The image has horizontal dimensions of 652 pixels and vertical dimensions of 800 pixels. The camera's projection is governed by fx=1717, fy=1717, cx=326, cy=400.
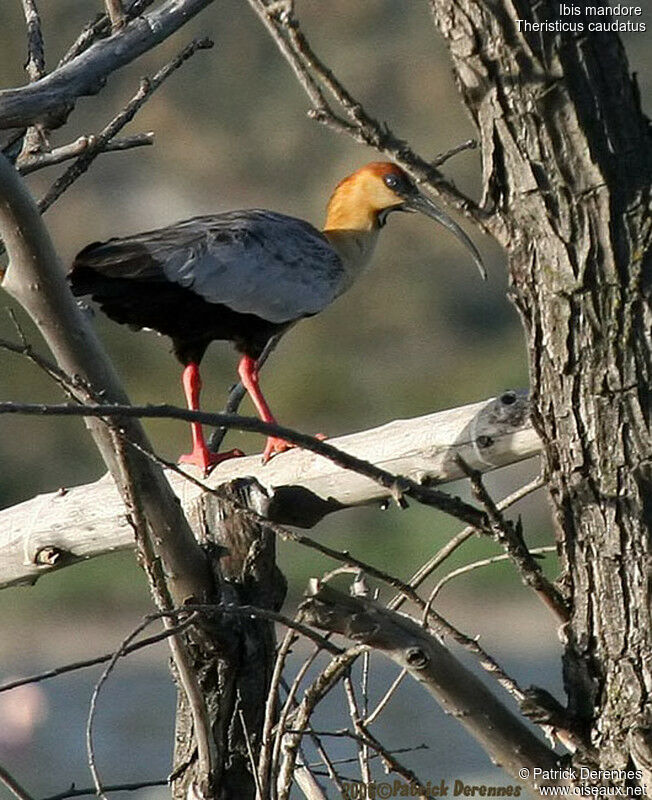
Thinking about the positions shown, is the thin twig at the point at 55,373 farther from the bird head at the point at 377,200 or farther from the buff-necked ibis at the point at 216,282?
the bird head at the point at 377,200

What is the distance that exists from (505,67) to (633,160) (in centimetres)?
16

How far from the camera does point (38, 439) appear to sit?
44.1 feet

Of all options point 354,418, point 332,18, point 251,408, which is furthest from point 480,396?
point 332,18

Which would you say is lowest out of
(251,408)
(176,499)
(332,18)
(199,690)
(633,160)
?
(199,690)

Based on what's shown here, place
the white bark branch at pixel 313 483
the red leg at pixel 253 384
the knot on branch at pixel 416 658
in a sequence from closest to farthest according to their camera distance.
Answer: the knot on branch at pixel 416 658
the white bark branch at pixel 313 483
the red leg at pixel 253 384

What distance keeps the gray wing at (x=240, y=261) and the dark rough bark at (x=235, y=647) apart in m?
1.08

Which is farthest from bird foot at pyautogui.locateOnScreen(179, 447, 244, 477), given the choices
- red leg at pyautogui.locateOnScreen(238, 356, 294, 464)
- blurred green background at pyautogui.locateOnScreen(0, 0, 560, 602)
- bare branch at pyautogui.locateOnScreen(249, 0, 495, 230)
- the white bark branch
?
blurred green background at pyautogui.locateOnScreen(0, 0, 560, 602)

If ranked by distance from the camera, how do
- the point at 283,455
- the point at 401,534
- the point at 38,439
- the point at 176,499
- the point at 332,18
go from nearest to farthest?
the point at 176,499 < the point at 283,455 < the point at 401,534 < the point at 38,439 < the point at 332,18

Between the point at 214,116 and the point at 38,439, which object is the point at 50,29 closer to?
the point at 214,116

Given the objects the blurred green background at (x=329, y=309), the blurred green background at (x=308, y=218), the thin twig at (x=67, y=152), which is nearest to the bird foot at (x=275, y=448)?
the thin twig at (x=67, y=152)

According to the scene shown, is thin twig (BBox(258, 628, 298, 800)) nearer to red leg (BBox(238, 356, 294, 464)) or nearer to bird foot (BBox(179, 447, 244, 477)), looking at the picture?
bird foot (BBox(179, 447, 244, 477))

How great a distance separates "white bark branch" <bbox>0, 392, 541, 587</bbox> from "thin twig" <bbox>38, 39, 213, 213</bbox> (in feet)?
1.71

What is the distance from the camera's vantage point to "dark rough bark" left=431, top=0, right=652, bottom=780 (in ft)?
5.69

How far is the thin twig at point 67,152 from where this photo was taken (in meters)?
2.58
